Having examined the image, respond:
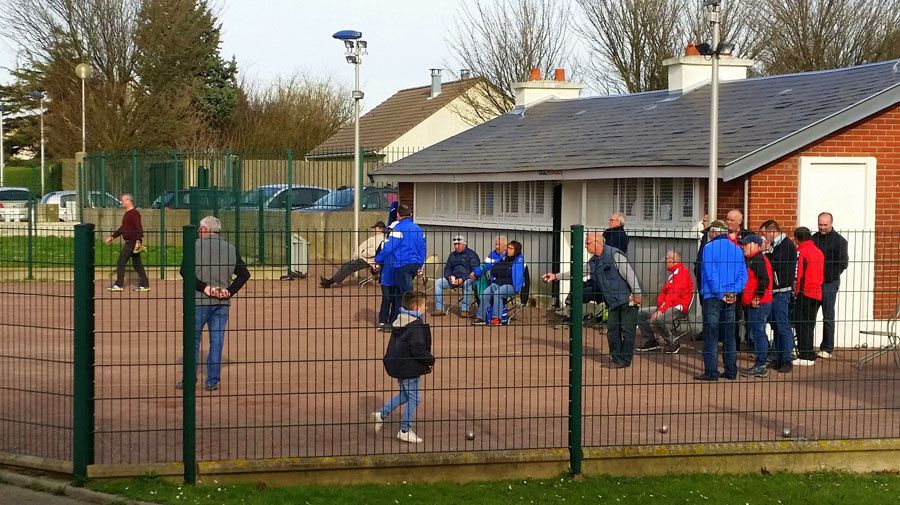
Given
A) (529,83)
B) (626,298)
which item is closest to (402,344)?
(626,298)

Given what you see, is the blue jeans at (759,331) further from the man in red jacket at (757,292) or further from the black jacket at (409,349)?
the black jacket at (409,349)

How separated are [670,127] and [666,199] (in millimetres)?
1989

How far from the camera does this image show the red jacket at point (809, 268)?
1209cm

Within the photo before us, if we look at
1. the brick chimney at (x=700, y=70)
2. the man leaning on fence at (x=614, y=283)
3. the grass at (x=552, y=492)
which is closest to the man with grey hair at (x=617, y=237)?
the man leaning on fence at (x=614, y=283)

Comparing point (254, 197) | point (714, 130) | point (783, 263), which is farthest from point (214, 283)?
point (254, 197)

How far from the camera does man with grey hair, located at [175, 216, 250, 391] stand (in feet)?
33.3

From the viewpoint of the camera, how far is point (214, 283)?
34.1ft

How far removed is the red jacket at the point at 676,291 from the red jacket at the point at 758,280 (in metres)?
0.55

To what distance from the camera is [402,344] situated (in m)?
8.89

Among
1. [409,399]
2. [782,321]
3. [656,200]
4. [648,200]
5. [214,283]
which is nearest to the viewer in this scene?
[409,399]

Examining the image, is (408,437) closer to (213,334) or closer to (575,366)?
(575,366)

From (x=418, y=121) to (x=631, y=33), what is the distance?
36.5 ft

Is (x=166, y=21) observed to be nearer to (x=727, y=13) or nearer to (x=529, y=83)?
(x=727, y=13)

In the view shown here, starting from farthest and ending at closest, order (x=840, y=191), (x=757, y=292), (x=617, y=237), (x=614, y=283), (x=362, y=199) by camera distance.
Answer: (x=362, y=199) < (x=840, y=191) < (x=617, y=237) < (x=614, y=283) < (x=757, y=292)
